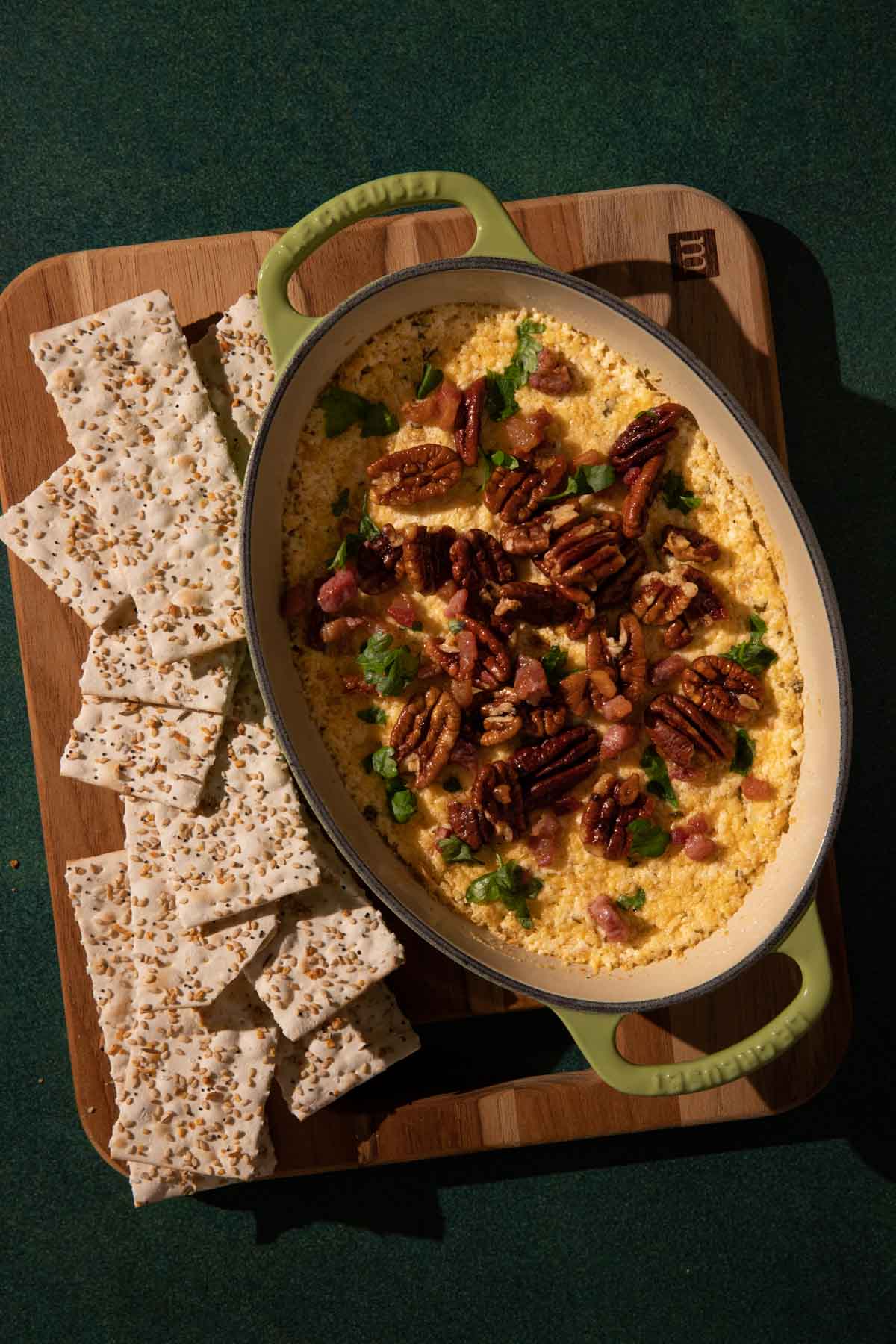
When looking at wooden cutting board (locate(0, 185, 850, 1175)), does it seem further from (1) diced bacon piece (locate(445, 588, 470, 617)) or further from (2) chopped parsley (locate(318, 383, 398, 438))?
(1) diced bacon piece (locate(445, 588, 470, 617))

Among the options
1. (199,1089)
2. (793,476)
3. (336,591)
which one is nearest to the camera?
(336,591)

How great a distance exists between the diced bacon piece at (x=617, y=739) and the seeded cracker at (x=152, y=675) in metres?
1.05

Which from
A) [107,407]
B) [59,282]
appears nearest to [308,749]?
[107,407]

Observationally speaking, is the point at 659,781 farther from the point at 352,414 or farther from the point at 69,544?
the point at 69,544

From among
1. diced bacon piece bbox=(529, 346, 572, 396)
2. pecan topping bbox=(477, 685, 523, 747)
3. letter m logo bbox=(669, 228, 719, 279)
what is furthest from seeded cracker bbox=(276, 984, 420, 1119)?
letter m logo bbox=(669, 228, 719, 279)

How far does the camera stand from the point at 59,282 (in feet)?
10.0

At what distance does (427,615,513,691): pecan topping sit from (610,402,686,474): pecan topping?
0.59 metres

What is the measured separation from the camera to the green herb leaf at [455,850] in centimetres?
283

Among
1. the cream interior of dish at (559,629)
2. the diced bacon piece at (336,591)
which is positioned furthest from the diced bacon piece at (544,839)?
the diced bacon piece at (336,591)

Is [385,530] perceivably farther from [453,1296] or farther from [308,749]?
[453,1296]

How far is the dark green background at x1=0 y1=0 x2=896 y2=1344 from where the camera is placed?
130 inches

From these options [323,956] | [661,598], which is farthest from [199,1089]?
[661,598]

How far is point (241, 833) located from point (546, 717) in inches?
35.8

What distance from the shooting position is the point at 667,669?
284 cm
